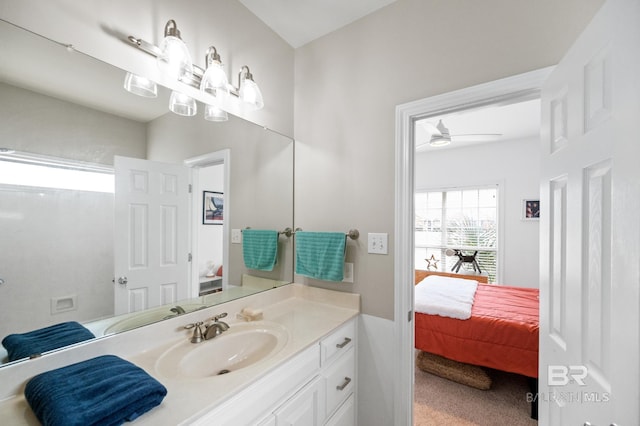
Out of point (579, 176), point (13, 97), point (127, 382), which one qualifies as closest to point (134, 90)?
point (13, 97)

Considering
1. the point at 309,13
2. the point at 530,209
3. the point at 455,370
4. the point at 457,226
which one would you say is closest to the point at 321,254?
the point at 309,13

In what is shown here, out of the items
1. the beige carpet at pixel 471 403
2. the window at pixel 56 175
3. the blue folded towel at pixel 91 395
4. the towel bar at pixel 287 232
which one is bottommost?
the beige carpet at pixel 471 403

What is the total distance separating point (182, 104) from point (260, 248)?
91cm

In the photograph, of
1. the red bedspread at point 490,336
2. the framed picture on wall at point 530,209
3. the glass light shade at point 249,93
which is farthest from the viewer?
the framed picture on wall at point 530,209

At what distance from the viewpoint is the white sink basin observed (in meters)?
1.00

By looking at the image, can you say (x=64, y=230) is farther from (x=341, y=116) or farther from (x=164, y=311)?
(x=341, y=116)

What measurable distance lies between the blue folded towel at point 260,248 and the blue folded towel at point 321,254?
0.54 ft

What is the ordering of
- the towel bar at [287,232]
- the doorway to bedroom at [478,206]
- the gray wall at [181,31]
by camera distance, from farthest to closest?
the doorway to bedroom at [478,206] → the towel bar at [287,232] → the gray wall at [181,31]

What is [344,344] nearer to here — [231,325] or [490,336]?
[231,325]

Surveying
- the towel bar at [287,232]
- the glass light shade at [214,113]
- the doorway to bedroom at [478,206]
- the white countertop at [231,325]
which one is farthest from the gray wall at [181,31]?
the doorway to bedroom at [478,206]

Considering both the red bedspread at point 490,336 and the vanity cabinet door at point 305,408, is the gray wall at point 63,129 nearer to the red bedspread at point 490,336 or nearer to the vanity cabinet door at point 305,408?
the vanity cabinet door at point 305,408

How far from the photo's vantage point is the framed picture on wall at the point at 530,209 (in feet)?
13.0

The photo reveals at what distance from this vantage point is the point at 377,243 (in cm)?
153

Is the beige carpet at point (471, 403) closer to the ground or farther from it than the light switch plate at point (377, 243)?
closer to the ground
